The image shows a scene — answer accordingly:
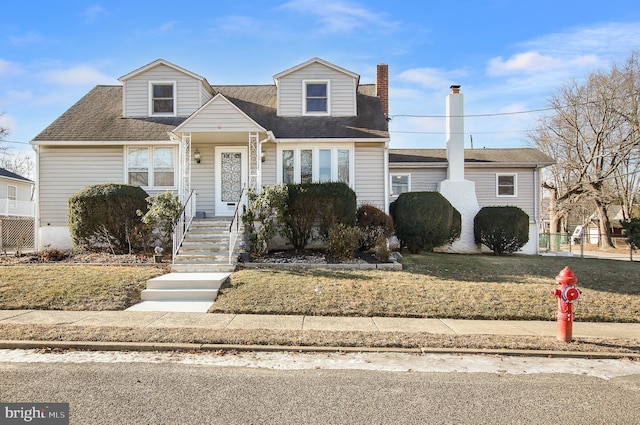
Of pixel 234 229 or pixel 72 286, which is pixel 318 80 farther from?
pixel 72 286

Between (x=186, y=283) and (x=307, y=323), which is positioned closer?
(x=307, y=323)

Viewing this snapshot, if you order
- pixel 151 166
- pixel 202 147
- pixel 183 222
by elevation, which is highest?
pixel 202 147

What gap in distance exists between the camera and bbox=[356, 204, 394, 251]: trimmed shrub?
13211 millimetres

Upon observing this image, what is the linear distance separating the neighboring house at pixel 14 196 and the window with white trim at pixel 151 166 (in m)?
16.8

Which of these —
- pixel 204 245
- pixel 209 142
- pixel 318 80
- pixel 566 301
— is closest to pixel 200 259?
pixel 204 245

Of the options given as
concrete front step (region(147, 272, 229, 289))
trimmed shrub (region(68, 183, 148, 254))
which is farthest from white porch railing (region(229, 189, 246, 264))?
trimmed shrub (region(68, 183, 148, 254))

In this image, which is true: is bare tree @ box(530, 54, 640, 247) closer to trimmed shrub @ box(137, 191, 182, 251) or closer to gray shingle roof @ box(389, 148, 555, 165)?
gray shingle roof @ box(389, 148, 555, 165)

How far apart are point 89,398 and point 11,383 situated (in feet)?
3.48

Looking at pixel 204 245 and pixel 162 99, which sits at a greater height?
pixel 162 99

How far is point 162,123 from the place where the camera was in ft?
50.3

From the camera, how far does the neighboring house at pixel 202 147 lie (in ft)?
47.8

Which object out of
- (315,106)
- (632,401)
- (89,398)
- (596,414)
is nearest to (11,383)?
(89,398)

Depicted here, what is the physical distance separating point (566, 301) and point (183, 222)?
32.8 ft

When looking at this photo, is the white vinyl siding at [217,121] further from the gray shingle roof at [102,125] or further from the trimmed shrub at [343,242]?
the trimmed shrub at [343,242]
